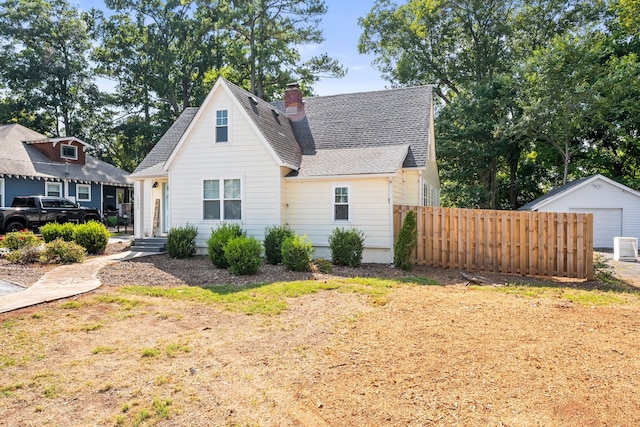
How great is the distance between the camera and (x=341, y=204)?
42.1 ft

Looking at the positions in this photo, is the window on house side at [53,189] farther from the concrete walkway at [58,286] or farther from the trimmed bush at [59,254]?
the concrete walkway at [58,286]

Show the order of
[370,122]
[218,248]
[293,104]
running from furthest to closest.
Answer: [293,104] < [370,122] < [218,248]

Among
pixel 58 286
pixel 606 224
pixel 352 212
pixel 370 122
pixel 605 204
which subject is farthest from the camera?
pixel 606 224

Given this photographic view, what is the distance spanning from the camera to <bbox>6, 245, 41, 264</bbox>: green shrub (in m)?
10.9

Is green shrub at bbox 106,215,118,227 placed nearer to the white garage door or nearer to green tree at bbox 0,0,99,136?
green tree at bbox 0,0,99,136

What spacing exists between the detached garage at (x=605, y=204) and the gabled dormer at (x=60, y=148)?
2931cm

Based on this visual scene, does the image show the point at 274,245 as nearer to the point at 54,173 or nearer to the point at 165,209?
the point at 165,209

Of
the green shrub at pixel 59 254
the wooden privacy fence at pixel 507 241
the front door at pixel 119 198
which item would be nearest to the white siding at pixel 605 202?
the wooden privacy fence at pixel 507 241

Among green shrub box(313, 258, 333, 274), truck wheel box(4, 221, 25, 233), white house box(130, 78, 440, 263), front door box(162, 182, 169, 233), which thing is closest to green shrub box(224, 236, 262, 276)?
green shrub box(313, 258, 333, 274)

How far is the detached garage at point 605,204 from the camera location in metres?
17.9

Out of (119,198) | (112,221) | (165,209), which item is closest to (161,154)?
(165,209)

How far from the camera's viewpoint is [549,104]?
→ 70.9 feet

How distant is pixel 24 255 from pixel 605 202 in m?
23.3

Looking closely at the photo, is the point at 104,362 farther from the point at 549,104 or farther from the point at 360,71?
the point at 360,71
